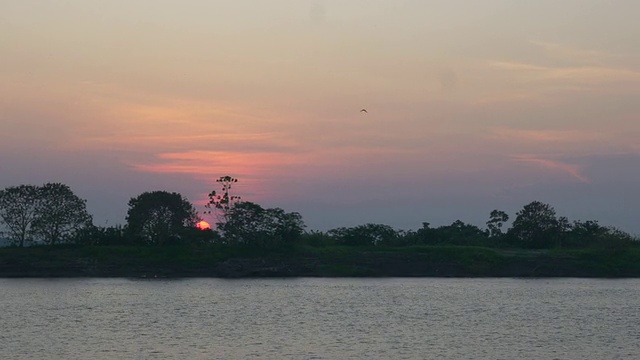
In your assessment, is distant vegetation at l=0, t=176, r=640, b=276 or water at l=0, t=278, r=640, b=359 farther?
distant vegetation at l=0, t=176, r=640, b=276

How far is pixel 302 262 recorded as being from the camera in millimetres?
102000

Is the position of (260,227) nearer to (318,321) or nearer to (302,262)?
(302,262)

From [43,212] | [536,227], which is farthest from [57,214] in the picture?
[536,227]

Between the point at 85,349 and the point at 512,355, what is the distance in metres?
19.6

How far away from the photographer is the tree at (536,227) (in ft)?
395

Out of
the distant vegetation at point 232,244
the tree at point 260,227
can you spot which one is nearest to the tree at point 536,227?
the distant vegetation at point 232,244

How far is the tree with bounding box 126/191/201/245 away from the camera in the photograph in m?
109

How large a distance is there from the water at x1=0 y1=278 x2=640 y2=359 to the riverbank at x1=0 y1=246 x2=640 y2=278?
17774mm

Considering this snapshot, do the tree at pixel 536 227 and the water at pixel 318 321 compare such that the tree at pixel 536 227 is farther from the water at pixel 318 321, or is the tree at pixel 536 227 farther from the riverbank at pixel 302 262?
the water at pixel 318 321

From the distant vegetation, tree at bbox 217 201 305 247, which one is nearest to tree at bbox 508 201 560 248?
the distant vegetation

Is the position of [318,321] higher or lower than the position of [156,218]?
lower

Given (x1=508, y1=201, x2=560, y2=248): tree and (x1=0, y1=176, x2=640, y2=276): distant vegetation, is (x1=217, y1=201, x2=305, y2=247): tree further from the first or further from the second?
(x1=508, y1=201, x2=560, y2=248): tree

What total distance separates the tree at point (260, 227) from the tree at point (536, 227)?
3427 centimetres

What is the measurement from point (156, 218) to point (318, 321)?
206ft
